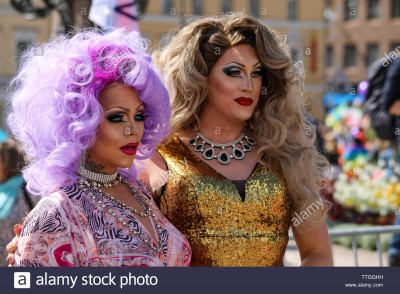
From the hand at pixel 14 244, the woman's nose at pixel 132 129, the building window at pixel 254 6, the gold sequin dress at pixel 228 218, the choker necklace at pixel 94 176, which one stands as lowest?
the building window at pixel 254 6

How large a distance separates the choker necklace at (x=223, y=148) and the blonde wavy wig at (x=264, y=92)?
0.18 ft

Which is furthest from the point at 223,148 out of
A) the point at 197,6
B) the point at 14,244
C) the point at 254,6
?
the point at 197,6

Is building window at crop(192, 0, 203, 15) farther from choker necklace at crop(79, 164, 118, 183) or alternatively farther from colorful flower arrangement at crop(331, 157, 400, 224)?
choker necklace at crop(79, 164, 118, 183)

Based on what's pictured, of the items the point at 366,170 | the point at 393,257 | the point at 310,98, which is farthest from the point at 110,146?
the point at 366,170

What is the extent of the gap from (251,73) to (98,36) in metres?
0.75

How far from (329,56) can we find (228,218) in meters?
41.4

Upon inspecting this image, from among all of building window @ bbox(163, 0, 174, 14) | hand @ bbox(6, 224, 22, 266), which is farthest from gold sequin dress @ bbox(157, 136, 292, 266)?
building window @ bbox(163, 0, 174, 14)

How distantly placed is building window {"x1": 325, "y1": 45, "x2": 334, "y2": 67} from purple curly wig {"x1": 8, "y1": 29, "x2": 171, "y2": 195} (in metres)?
41.5

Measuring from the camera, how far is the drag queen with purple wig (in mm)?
2408

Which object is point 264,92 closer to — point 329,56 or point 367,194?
point 367,194

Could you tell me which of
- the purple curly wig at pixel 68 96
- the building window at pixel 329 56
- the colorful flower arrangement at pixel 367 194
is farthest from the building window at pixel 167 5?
the purple curly wig at pixel 68 96

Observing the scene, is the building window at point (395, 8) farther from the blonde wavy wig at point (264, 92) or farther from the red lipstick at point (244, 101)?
the red lipstick at point (244, 101)

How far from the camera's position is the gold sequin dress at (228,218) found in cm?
313

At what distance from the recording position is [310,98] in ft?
12.9
